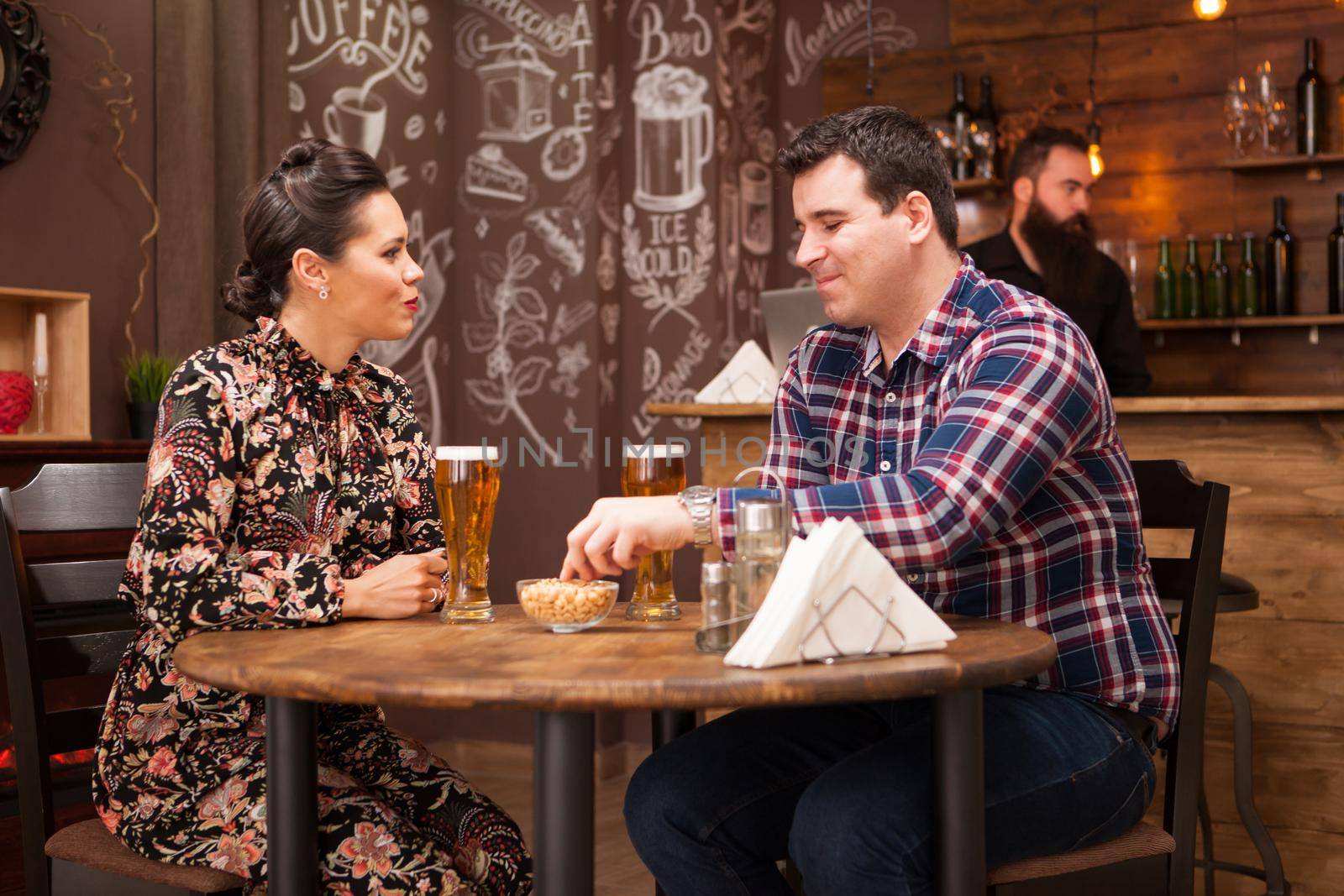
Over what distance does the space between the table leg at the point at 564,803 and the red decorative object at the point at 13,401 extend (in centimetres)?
215

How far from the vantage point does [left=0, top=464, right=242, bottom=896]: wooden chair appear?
63.9 inches

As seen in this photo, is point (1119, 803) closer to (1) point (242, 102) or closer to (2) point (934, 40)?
(1) point (242, 102)

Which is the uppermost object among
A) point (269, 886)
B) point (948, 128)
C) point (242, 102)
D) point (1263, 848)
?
point (948, 128)

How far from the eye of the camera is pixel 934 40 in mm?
5398

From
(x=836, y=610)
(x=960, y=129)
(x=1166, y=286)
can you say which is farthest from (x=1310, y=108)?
(x=836, y=610)

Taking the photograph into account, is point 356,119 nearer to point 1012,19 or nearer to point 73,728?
point 1012,19

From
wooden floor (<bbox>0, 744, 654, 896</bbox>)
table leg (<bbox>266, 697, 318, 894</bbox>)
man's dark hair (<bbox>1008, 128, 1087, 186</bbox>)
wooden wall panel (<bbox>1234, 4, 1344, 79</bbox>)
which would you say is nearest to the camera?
table leg (<bbox>266, 697, 318, 894</bbox>)

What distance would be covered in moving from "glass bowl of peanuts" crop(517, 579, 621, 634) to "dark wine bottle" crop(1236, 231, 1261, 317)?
4.13 m

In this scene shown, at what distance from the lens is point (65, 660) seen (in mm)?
1852

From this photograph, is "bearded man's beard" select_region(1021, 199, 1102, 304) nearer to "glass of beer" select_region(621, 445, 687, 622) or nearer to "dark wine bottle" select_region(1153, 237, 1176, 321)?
"dark wine bottle" select_region(1153, 237, 1176, 321)

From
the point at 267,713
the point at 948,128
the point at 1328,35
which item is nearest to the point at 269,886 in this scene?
the point at 267,713

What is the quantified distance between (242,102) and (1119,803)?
294cm

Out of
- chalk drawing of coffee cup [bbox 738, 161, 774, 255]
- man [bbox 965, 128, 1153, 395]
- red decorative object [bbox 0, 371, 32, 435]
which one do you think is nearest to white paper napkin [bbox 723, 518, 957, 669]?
red decorative object [bbox 0, 371, 32, 435]

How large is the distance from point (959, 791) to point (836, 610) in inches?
9.0
